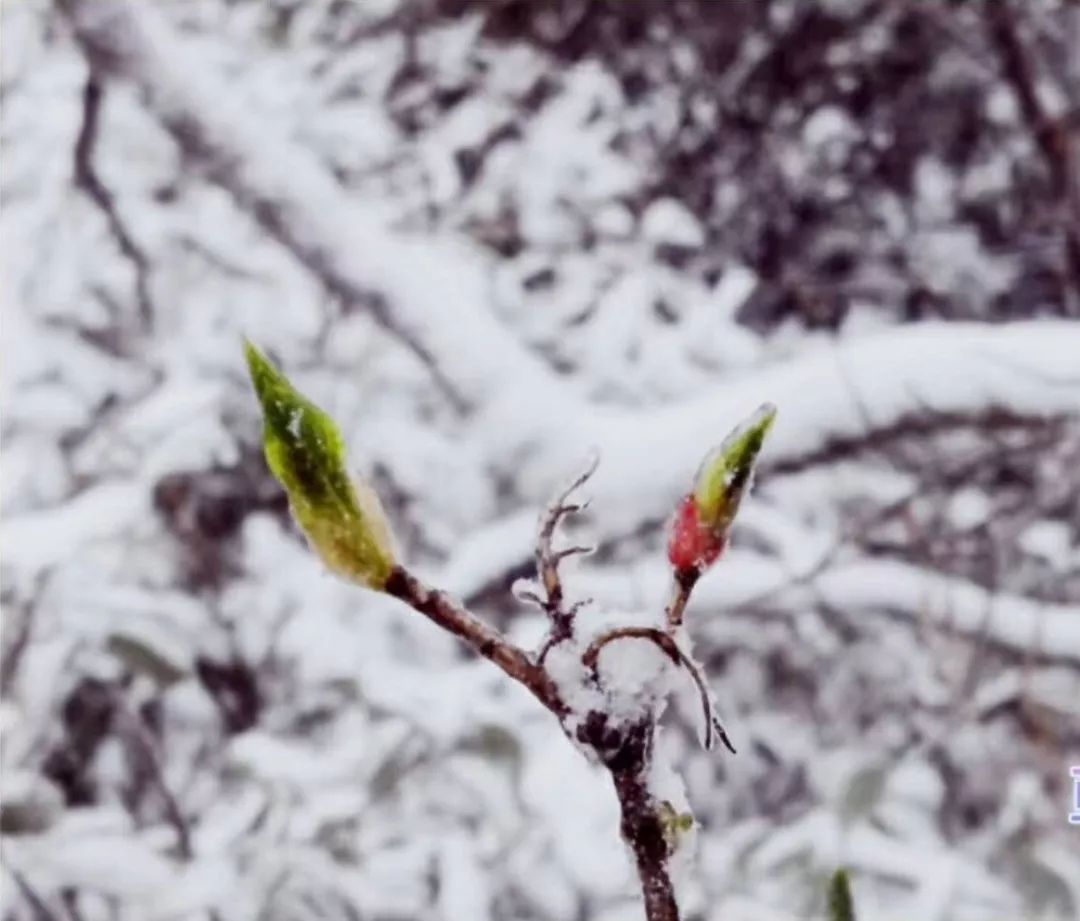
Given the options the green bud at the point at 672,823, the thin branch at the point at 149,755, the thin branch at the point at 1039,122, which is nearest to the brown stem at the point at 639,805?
the green bud at the point at 672,823

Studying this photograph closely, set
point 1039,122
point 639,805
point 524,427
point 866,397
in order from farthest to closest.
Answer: point 1039,122 < point 524,427 < point 866,397 < point 639,805

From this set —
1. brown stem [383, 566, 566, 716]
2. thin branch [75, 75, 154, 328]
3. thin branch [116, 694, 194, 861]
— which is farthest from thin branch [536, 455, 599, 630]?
thin branch [75, 75, 154, 328]

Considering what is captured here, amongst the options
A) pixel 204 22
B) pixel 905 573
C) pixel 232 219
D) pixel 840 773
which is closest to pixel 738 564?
pixel 905 573

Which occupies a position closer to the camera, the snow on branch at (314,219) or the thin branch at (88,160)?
the snow on branch at (314,219)

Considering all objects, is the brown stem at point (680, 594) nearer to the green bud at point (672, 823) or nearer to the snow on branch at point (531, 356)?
the green bud at point (672, 823)

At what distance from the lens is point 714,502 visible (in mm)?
165

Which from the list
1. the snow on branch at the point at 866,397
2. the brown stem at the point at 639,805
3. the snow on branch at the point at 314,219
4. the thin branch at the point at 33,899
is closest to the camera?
the brown stem at the point at 639,805

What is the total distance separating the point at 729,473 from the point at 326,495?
48 mm

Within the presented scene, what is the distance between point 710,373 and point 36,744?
0.77 metres

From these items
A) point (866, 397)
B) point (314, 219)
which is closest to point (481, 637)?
point (866, 397)

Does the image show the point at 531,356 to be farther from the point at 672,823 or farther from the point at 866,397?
the point at 672,823

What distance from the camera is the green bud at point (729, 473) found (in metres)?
0.16

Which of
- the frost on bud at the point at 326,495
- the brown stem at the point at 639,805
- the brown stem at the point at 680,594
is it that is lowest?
the brown stem at the point at 639,805

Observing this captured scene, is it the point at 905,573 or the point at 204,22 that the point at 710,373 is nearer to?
the point at 905,573
